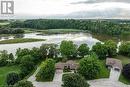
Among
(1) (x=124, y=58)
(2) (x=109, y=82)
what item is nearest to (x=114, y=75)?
(2) (x=109, y=82)

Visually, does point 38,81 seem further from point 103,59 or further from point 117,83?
point 103,59

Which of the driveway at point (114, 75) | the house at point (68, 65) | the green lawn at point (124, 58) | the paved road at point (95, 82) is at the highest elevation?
the green lawn at point (124, 58)

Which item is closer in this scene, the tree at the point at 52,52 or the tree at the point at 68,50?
the tree at the point at 68,50

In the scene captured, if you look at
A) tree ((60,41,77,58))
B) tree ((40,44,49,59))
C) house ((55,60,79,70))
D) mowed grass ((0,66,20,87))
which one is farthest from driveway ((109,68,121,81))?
mowed grass ((0,66,20,87))

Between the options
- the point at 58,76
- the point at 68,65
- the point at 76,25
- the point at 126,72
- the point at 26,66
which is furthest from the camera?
the point at 76,25

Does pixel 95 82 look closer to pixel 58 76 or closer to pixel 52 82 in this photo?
pixel 58 76

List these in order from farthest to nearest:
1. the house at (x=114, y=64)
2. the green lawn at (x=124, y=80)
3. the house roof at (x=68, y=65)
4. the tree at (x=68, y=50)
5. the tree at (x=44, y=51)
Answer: the tree at (x=44, y=51)
the tree at (x=68, y=50)
the house at (x=114, y=64)
the house roof at (x=68, y=65)
the green lawn at (x=124, y=80)

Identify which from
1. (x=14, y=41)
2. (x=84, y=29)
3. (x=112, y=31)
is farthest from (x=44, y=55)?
(x=84, y=29)

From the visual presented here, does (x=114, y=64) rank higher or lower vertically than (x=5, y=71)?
higher

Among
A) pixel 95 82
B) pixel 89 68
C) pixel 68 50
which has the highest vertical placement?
pixel 68 50

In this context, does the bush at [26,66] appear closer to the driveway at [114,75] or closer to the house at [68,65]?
the house at [68,65]

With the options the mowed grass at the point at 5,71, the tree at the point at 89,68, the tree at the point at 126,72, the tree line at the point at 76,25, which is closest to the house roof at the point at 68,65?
the tree at the point at 89,68
